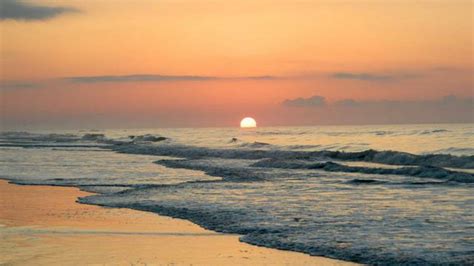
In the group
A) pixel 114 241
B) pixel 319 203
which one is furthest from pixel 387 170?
pixel 114 241

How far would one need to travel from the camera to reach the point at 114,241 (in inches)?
470

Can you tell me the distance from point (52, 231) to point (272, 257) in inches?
190

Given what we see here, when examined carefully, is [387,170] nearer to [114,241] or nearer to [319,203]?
[319,203]

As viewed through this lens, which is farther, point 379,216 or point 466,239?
point 379,216

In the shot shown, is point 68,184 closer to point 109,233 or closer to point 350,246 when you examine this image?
point 109,233

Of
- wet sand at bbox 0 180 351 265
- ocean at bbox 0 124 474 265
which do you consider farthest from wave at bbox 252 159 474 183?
wet sand at bbox 0 180 351 265

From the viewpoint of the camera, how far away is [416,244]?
11.4 metres

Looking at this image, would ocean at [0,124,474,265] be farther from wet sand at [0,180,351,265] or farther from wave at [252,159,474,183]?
wet sand at [0,180,351,265]

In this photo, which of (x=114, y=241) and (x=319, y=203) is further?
(x=319, y=203)

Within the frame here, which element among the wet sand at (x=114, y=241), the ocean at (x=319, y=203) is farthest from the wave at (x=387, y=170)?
the wet sand at (x=114, y=241)

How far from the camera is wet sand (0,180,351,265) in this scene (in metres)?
10.4

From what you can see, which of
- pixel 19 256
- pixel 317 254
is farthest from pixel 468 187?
pixel 19 256

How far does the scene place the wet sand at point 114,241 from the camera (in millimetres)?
10359

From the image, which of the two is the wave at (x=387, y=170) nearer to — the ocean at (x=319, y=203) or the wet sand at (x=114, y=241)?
the ocean at (x=319, y=203)
